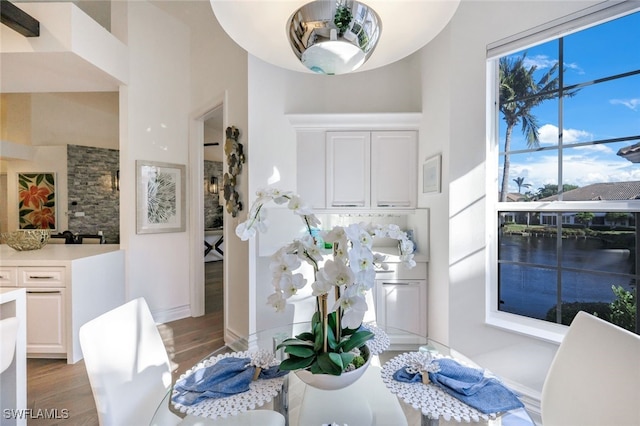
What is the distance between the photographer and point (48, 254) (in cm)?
269

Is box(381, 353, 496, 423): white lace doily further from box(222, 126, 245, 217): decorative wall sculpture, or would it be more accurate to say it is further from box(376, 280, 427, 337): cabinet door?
box(222, 126, 245, 217): decorative wall sculpture

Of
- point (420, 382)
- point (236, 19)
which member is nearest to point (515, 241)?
point (420, 382)

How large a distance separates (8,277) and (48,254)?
0.31 metres

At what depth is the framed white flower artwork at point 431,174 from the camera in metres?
2.38

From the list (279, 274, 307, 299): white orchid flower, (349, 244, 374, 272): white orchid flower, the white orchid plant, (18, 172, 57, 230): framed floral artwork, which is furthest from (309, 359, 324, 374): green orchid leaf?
(18, 172, 57, 230): framed floral artwork

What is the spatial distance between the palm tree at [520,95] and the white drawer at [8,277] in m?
4.09

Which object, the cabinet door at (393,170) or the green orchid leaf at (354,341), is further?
the cabinet door at (393,170)

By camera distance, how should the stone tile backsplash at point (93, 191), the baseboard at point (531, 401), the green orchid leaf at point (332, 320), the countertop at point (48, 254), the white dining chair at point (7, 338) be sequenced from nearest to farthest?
the green orchid leaf at point (332, 320), the white dining chair at point (7, 338), the baseboard at point (531, 401), the countertop at point (48, 254), the stone tile backsplash at point (93, 191)

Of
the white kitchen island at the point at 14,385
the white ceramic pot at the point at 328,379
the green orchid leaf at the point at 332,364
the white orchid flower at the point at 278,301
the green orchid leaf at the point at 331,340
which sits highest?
the white orchid flower at the point at 278,301

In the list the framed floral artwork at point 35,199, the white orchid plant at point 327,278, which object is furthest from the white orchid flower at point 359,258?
the framed floral artwork at point 35,199

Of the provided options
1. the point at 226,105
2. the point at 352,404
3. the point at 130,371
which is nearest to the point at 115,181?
the point at 226,105

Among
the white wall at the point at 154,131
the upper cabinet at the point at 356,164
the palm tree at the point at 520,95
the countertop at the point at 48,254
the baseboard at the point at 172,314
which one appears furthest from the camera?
the baseboard at the point at 172,314

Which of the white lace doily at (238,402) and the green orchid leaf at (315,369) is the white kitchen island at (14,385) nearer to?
the white lace doily at (238,402)

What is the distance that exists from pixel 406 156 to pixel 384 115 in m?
0.46
